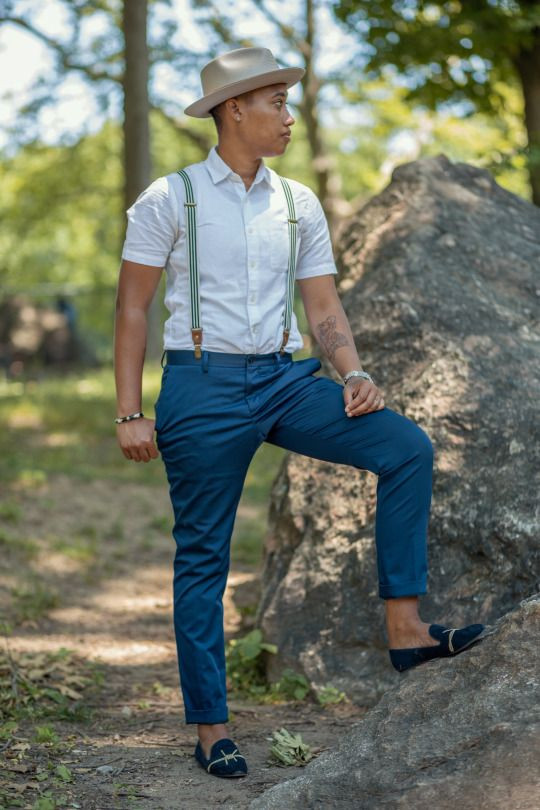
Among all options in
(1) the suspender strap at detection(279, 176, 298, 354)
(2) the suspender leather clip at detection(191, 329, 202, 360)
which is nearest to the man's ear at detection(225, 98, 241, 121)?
(1) the suspender strap at detection(279, 176, 298, 354)

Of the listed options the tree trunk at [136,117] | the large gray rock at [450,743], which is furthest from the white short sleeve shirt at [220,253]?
the tree trunk at [136,117]

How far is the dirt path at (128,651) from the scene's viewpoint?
362cm

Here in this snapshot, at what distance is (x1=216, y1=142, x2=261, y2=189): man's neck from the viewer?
3.77 m

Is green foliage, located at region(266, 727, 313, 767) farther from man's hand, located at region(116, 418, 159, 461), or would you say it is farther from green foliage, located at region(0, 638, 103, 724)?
man's hand, located at region(116, 418, 159, 461)

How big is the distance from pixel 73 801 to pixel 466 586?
1846 mm

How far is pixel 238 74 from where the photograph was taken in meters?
3.66

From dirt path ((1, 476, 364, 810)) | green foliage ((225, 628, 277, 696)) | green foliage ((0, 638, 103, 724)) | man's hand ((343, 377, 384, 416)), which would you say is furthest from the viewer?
green foliage ((225, 628, 277, 696))

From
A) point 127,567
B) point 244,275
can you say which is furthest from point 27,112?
point 244,275

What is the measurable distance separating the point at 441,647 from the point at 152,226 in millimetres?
1698

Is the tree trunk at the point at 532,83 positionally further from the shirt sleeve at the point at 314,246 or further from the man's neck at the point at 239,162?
the man's neck at the point at 239,162

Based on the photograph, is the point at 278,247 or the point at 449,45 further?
the point at 449,45

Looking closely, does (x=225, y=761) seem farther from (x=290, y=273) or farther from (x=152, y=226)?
(x=152, y=226)

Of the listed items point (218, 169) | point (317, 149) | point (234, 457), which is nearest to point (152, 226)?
point (218, 169)

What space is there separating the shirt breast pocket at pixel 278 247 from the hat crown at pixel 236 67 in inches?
20.2
